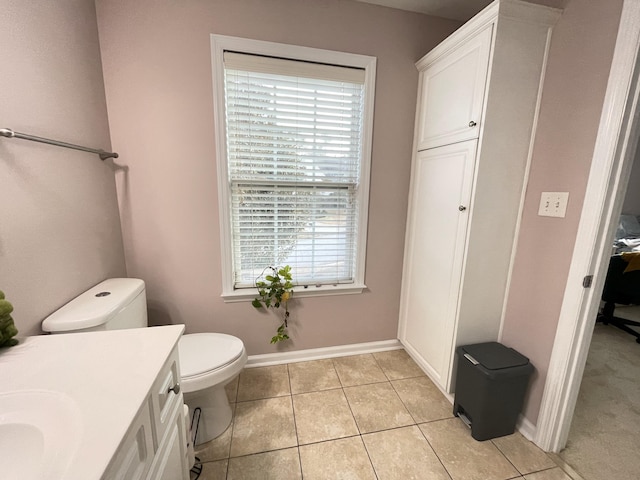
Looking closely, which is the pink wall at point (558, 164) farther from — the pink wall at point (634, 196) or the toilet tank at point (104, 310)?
the pink wall at point (634, 196)

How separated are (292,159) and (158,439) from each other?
4.87 feet

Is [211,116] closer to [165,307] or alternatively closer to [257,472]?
[165,307]

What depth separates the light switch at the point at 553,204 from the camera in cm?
123

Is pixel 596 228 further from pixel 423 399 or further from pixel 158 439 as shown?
pixel 158 439

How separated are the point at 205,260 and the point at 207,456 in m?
1.04

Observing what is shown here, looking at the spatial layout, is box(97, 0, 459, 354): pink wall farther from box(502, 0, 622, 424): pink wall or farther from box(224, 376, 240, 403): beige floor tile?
box(502, 0, 622, 424): pink wall

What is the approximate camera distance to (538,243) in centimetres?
136

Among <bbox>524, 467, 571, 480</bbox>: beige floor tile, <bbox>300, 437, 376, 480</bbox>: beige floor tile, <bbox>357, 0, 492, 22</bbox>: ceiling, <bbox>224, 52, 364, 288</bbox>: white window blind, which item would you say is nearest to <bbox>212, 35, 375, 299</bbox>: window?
<bbox>224, 52, 364, 288</bbox>: white window blind

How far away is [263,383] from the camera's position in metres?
1.80

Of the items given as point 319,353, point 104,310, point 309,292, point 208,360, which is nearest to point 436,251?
point 309,292

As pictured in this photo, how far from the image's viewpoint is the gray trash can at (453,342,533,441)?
1.33 meters

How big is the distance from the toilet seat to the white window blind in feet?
1.50


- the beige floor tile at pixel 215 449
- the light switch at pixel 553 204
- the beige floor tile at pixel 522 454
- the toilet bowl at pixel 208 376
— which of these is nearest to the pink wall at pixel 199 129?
the toilet bowl at pixel 208 376

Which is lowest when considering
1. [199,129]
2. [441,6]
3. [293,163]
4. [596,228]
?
[596,228]
